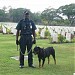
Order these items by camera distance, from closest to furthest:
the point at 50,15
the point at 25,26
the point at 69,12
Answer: the point at 25,26, the point at 69,12, the point at 50,15

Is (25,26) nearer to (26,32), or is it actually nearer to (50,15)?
(26,32)

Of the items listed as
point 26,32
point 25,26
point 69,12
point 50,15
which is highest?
point 69,12

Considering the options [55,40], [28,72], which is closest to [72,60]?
[28,72]

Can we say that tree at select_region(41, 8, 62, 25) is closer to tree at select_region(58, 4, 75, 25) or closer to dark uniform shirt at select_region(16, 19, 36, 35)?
tree at select_region(58, 4, 75, 25)

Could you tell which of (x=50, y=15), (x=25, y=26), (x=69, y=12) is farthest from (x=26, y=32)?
(x=50, y=15)

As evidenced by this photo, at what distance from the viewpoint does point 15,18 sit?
68812mm

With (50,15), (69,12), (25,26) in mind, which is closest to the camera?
(25,26)

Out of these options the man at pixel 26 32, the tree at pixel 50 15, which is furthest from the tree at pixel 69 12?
the man at pixel 26 32

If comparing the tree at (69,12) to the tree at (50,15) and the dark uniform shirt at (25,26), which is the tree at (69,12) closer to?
the tree at (50,15)

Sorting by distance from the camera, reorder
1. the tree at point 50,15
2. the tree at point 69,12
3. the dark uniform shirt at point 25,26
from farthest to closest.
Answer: the tree at point 50,15, the tree at point 69,12, the dark uniform shirt at point 25,26

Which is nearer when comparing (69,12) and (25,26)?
(25,26)

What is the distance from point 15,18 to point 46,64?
57.5 m

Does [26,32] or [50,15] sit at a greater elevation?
[50,15]

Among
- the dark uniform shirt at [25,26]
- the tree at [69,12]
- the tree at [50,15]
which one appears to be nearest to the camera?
the dark uniform shirt at [25,26]
